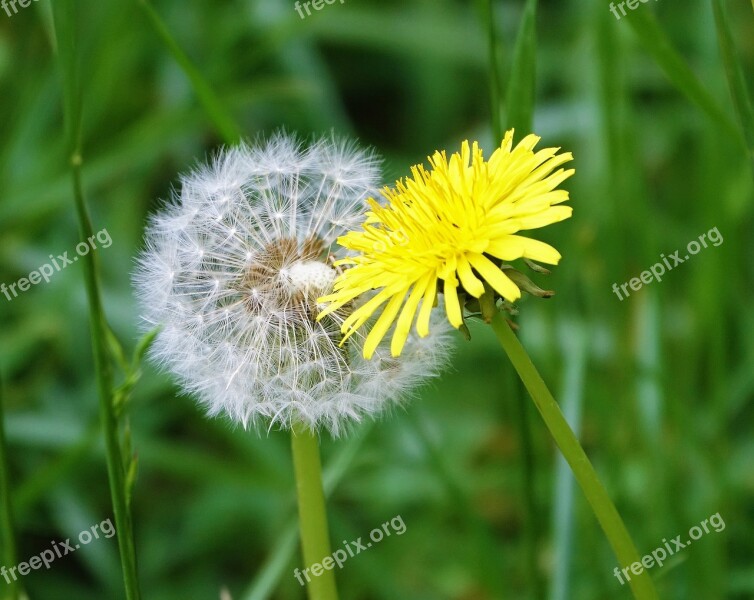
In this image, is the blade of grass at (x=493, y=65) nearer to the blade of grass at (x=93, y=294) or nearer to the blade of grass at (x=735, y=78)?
the blade of grass at (x=735, y=78)

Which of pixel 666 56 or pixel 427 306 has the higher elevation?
pixel 666 56

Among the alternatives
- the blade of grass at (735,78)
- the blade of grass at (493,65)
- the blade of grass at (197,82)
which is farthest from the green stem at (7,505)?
the blade of grass at (735,78)

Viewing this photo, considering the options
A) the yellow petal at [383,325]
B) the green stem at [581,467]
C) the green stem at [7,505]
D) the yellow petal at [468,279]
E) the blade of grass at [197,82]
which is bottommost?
the green stem at [581,467]

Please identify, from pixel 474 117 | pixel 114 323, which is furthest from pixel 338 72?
pixel 114 323

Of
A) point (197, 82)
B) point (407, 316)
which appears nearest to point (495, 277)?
point (407, 316)

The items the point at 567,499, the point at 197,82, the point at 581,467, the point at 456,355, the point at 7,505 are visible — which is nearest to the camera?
the point at 581,467

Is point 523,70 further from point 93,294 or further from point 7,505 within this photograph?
point 7,505
